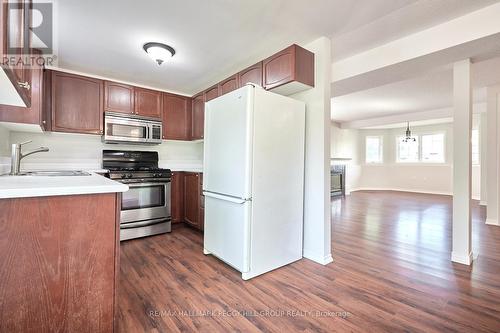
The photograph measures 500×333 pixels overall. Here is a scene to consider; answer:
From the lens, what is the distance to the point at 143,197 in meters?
3.34

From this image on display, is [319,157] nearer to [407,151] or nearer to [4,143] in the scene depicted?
[4,143]

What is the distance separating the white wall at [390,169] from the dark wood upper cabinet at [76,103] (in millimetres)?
Result: 6769

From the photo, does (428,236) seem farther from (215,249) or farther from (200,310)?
(200,310)

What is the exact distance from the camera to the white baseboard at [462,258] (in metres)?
2.44

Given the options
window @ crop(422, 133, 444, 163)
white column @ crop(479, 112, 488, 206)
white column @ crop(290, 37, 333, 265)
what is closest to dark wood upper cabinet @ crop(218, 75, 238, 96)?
white column @ crop(290, 37, 333, 265)

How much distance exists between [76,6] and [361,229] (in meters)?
4.45

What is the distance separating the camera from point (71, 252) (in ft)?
3.70

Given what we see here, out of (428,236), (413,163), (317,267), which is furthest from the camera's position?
(413,163)

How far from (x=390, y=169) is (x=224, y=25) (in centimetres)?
897

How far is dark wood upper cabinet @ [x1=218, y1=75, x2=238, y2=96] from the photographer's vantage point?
3.10 meters

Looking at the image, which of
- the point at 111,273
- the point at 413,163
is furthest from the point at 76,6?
the point at 413,163

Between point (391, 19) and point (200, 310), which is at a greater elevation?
point (391, 19)

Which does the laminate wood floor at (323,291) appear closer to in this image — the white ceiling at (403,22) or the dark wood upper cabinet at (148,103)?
the dark wood upper cabinet at (148,103)

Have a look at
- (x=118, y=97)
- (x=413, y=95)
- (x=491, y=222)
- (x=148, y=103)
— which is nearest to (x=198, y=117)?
(x=148, y=103)
